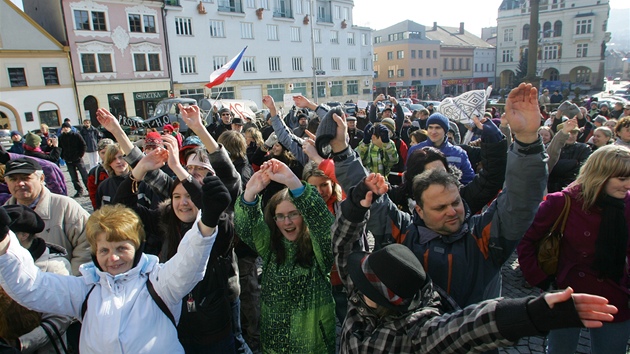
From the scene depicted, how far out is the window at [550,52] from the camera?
195 ft

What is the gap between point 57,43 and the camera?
27.1 m

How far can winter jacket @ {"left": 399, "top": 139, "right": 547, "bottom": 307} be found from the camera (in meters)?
1.88

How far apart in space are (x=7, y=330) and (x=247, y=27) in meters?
38.0

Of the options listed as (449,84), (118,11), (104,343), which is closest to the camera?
(104,343)

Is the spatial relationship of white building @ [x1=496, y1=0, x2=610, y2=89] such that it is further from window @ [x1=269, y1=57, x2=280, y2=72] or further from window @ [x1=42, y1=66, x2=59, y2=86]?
window @ [x1=42, y1=66, x2=59, y2=86]

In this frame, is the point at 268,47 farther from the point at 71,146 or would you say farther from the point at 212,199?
the point at 212,199

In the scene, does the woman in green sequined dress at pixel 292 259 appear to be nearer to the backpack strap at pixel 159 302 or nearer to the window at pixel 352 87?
the backpack strap at pixel 159 302

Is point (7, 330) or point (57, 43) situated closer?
point (7, 330)

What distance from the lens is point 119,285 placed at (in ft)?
6.97

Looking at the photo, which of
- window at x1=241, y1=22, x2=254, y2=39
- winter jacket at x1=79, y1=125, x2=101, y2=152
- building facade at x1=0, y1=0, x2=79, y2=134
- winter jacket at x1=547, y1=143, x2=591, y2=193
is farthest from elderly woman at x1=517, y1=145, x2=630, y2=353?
window at x1=241, y1=22, x2=254, y2=39

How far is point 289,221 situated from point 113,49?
32056mm

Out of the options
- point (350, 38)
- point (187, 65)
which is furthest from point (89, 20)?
point (350, 38)

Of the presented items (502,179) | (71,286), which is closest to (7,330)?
(71,286)

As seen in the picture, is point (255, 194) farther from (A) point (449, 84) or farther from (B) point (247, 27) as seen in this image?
(A) point (449, 84)
